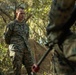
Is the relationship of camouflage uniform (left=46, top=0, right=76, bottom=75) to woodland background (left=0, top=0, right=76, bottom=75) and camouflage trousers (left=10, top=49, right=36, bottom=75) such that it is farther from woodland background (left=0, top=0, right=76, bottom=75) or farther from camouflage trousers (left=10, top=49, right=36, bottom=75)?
woodland background (left=0, top=0, right=76, bottom=75)

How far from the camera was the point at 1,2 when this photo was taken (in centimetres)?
2312

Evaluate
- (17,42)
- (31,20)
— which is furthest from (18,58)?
(31,20)

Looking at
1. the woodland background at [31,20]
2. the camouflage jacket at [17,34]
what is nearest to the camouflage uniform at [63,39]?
the camouflage jacket at [17,34]

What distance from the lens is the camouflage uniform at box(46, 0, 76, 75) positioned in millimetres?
3928

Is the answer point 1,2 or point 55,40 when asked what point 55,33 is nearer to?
point 55,40

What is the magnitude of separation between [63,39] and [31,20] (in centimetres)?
1561

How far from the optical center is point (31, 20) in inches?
775

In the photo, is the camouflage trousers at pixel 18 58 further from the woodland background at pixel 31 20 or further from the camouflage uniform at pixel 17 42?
the woodland background at pixel 31 20

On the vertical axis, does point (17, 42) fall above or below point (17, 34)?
below

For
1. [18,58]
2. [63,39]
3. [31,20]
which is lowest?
[18,58]

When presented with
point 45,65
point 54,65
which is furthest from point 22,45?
point 45,65

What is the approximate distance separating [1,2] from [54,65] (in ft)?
62.9

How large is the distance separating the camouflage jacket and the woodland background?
1.03 meters

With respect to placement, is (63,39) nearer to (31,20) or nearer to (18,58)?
(18,58)
